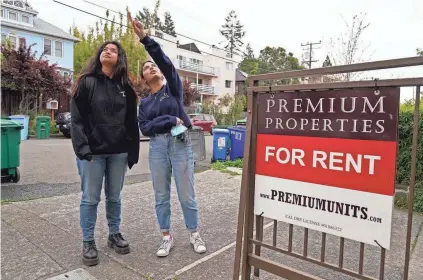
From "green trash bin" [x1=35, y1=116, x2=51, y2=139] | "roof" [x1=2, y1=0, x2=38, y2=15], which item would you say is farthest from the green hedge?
"roof" [x1=2, y1=0, x2=38, y2=15]

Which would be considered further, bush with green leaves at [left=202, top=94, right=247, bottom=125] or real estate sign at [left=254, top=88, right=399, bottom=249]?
bush with green leaves at [left=202, top=94, right=247, bottom=125]

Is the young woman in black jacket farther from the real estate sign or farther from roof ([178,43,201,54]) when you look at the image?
roof ([178,43,201,54])

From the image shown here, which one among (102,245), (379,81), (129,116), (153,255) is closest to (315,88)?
(379,81)

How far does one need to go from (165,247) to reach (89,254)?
2.06 ft

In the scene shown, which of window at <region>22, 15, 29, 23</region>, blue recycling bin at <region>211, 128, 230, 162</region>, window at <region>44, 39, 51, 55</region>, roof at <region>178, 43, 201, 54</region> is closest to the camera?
blue recycling bin at <region>211, 128, 230, 162</region>

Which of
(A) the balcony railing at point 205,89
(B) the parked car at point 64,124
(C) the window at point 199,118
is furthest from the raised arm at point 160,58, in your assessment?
(A) the balcony railing at point 205,89

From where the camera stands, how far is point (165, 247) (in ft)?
9.72

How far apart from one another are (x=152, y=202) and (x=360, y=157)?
11.0 feet

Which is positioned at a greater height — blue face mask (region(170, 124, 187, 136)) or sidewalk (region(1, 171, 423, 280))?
blue face mask (region(170, 124, 187, 136))

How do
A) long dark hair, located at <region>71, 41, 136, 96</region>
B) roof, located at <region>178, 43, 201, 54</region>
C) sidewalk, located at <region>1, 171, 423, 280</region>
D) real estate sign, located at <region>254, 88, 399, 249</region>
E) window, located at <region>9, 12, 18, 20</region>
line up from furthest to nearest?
roof, located at <region>178, 43, 201, 54</region>, window, located at <region>9, 12, 18, 20</region>, long dark hair, located at <region>71, 41, 136, 96</region>, sidewalk, located at <region>1, 171, 423, 280</region>, real estate sign, located at <region>254, 88, 399, 249</region>

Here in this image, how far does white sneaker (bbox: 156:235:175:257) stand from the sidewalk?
0.19ft

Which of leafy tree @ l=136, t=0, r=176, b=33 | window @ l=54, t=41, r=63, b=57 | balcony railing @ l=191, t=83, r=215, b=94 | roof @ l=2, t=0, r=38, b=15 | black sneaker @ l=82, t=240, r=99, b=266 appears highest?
leafy tree @ l=136, t=0, r=176, b=33

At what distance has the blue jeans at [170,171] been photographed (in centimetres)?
297

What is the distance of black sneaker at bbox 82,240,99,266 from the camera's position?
8.98ft
